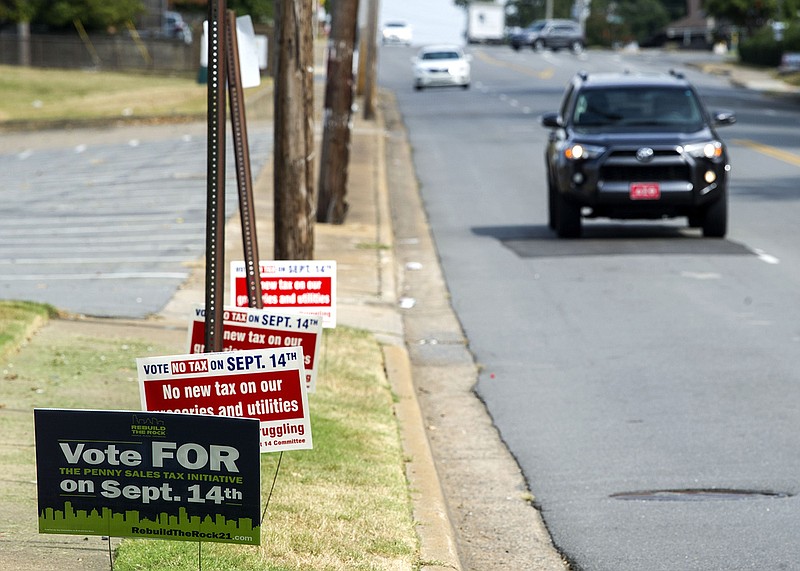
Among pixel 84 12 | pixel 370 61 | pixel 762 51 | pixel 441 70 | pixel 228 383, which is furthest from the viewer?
pixel 762 51

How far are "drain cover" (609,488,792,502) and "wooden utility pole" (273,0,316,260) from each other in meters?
4.04

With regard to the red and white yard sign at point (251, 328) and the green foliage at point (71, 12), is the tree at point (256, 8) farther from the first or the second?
the red and white yard sign at point (251, 328)

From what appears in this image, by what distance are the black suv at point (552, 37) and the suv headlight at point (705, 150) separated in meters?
64.2

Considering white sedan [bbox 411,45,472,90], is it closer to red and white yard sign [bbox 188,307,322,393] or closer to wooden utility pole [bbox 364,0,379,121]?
wooden utility pole [bbox 364,0,379,121]

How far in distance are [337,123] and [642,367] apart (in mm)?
9499

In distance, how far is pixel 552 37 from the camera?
80500mm

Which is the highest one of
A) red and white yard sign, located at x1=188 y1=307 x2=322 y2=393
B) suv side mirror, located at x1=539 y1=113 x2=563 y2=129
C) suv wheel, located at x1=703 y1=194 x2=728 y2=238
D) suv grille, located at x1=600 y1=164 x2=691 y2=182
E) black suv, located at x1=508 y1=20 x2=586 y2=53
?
red and white yard sign, located at x1=188 y1=307 x2=322 y2=393

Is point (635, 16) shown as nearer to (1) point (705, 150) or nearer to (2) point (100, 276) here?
(1) point (705, 150)

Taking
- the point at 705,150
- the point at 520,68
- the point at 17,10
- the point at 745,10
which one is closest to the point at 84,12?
the point at 17,10

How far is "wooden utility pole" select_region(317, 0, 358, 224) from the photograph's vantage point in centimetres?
1856

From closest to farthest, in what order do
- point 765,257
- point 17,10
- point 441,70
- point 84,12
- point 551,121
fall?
point 765,257
point 551,121
point 441,70
point 17,10
point 84,12

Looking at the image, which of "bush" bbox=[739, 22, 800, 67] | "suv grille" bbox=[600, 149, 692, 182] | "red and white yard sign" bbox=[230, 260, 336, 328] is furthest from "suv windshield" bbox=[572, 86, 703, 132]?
"bush" bbox=[739, 22, 800, 67]

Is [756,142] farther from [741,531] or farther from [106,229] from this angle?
[741,531]

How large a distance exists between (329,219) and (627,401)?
9.92 metres
